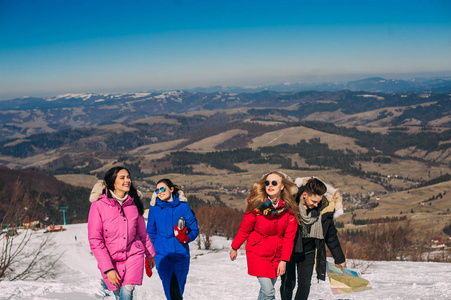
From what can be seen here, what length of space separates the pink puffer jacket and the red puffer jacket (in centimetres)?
198

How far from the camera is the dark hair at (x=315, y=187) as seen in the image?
25.8 feet

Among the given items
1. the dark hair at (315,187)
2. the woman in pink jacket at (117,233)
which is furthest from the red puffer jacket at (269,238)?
the woman in pink jacket at (117,233)

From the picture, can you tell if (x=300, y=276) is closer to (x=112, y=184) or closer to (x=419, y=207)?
(x=112, y=184)

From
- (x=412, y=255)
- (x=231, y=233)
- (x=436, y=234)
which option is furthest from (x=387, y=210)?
(x=412, y=255)

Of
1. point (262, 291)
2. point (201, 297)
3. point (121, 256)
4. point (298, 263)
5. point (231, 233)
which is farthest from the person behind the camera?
point (231, 233)

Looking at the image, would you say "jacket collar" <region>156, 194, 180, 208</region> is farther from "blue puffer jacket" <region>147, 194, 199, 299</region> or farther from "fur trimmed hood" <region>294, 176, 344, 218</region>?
"fur trimmed hood" <region>294, 176, 344, 218</region>

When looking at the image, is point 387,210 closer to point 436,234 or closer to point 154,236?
point 436,234

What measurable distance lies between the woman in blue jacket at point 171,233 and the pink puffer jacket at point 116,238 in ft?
4.27

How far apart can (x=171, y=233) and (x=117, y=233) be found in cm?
182

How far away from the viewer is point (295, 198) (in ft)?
26.6

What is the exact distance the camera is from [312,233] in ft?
26.8

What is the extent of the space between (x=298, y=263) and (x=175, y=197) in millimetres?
3075

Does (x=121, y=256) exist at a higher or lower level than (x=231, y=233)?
higher

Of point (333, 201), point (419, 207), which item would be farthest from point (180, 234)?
point (419, 207)
